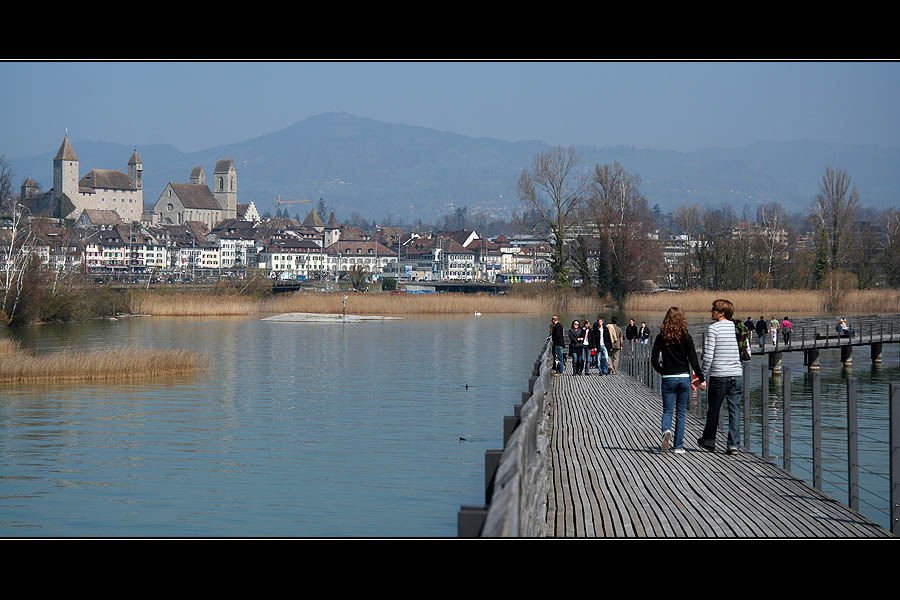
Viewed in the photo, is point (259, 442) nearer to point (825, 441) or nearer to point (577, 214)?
point (825, 441)

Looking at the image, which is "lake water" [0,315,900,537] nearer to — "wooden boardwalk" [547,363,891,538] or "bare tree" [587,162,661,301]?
"wooden boardwalk" [547,363,891,538]

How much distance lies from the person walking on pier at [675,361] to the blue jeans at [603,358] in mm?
16241

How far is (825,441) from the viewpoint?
2420cm

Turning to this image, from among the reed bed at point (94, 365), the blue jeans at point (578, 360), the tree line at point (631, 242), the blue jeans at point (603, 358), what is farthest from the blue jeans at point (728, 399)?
the tree line at point (631, 242)

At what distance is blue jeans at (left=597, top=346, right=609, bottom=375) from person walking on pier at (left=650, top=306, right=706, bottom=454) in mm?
16241

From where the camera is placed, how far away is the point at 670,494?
39.6ft

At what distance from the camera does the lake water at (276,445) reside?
17.2 metres

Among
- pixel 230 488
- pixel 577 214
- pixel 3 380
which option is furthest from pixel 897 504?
pixel 577 214

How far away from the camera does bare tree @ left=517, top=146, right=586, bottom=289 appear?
8700cm

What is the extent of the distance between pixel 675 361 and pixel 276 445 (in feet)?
39.5

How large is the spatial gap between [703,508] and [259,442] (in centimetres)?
1523

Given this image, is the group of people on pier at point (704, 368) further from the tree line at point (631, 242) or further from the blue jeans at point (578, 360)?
the tree line at point (631, 242)

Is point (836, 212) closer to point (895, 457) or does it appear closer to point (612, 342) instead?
point (612, 342)

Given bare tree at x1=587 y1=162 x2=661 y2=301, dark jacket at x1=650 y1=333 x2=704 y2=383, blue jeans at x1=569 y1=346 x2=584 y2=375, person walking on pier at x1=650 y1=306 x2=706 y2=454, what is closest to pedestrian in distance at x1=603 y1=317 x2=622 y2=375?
blue jeans at x1=569 y1=346 x2=584 y2=375
